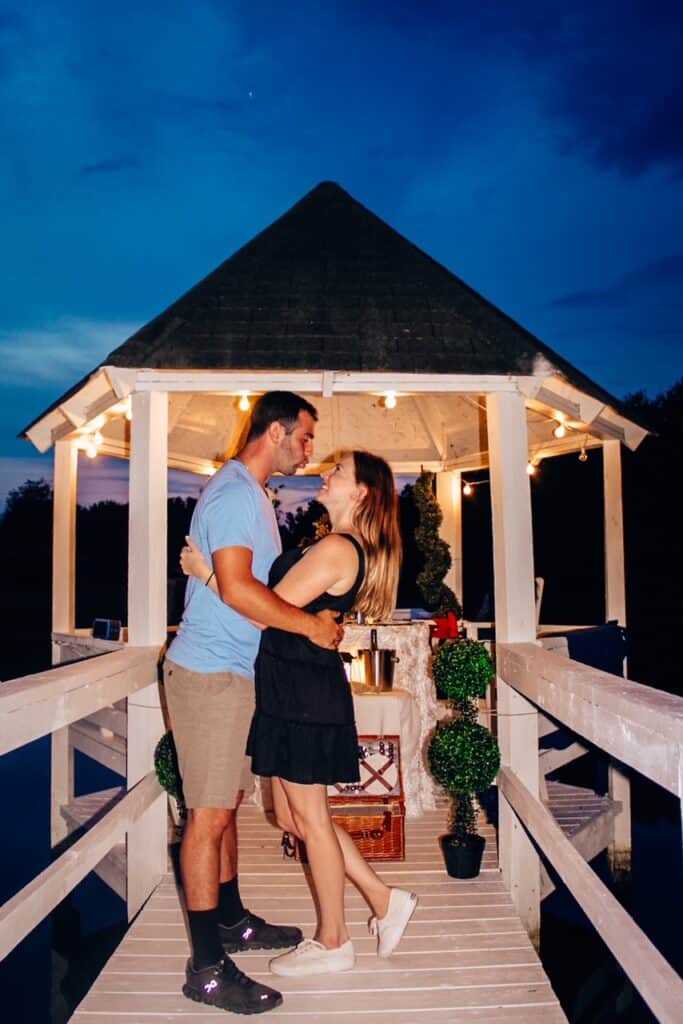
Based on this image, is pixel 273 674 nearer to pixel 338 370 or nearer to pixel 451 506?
pixel 338 370

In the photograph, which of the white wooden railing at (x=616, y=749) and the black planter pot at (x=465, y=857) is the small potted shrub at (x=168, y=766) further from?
the white wooden railing at (x=616, y=749)

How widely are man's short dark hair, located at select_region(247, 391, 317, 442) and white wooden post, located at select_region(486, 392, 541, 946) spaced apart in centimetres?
206

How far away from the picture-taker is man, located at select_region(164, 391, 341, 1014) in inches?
104

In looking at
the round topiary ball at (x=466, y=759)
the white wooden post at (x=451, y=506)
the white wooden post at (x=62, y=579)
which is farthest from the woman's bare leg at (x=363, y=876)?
the white wooden post at (x=451, y=506)

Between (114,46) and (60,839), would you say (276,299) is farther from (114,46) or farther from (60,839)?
(114,46)

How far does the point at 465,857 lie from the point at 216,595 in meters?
2.28

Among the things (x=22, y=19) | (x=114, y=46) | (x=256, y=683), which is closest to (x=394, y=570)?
(x=256, y=683)

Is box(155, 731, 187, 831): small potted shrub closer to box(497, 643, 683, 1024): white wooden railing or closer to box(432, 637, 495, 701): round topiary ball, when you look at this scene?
box(432, 637, 495, 701): round topiary ball

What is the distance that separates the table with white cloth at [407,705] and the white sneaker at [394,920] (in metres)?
1.96

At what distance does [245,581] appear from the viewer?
2.59 m

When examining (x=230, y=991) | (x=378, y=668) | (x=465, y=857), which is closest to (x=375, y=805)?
(x=465, y=857)

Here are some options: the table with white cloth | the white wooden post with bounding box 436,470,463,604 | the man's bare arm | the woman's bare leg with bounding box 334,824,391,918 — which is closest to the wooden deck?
the woman's bare leg with bounding box 334,824,391,918

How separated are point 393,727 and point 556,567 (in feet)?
60.1

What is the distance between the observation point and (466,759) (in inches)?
159
